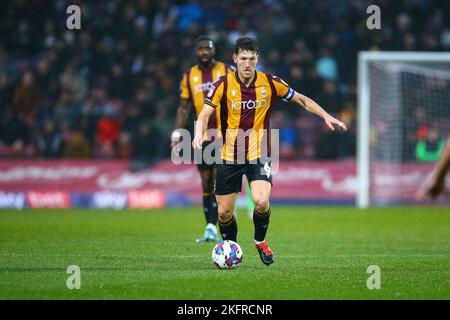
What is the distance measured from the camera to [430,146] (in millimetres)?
20953

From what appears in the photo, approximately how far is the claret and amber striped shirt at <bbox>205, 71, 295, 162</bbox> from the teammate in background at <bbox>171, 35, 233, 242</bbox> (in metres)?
2.63

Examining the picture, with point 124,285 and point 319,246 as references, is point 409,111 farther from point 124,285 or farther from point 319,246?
point 124,285

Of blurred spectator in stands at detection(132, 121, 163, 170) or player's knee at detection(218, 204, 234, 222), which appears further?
blurred spectator in stands at detection(132, 121, 163, 170)

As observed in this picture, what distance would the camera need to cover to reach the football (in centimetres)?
902

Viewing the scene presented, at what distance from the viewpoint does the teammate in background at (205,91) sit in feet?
39.9

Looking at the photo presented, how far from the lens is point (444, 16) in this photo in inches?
952

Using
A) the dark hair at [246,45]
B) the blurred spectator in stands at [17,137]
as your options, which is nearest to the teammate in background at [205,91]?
the dark hair at [246,45]

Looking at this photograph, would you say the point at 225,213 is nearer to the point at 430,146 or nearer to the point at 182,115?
the point at 182,115

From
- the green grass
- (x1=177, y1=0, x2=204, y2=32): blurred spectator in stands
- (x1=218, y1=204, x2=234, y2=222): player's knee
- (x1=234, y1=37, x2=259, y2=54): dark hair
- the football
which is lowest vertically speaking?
the green grass

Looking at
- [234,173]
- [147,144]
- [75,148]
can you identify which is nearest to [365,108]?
[147,144]

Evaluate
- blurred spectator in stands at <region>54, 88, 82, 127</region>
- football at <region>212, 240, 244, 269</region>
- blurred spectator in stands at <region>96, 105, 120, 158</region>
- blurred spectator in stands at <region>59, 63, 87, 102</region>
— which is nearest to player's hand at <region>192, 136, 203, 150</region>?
football at <region>212, 240, 244, 269</region>

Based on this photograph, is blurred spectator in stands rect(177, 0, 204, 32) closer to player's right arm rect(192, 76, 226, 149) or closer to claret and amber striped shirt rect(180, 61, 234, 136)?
claret and amber striped shirt rect(180, 61, 234, 136)
